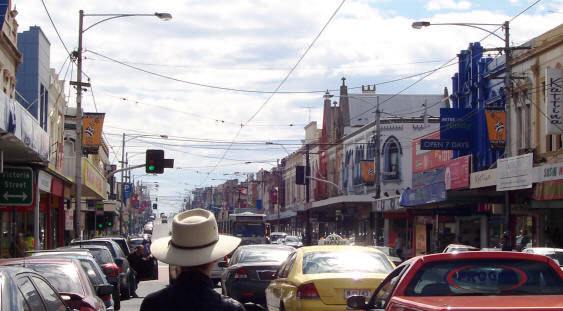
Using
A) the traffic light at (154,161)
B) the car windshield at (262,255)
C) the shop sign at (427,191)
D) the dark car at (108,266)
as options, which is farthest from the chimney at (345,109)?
the dark car at (108,266)

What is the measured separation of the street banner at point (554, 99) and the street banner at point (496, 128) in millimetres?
4829

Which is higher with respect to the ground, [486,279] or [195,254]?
[195,254]

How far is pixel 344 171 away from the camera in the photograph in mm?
75875

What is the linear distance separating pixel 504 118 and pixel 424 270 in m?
30.3

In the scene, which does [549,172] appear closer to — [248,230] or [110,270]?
[110,270]

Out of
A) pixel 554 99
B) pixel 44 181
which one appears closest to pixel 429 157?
pixel 554 99

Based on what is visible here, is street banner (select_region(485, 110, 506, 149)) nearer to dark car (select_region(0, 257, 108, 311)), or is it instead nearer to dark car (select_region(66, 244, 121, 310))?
dark car (select_region(66, 244, 121, 310))

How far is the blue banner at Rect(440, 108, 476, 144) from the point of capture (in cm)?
4331

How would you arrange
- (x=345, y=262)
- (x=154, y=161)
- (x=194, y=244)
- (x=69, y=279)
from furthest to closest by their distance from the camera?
(x=154, y=161)
(x=345, y=262)
(x=69, y=279)
(x=194, y=244)

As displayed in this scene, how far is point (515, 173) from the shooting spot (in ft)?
105

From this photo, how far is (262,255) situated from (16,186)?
789 cm

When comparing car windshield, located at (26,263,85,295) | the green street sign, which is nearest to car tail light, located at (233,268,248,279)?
car windshield, located at (26,263,85,295)

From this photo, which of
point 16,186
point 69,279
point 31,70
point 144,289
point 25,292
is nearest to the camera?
point 25,292

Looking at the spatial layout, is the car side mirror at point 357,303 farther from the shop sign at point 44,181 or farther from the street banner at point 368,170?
the street banner at point 368,170
